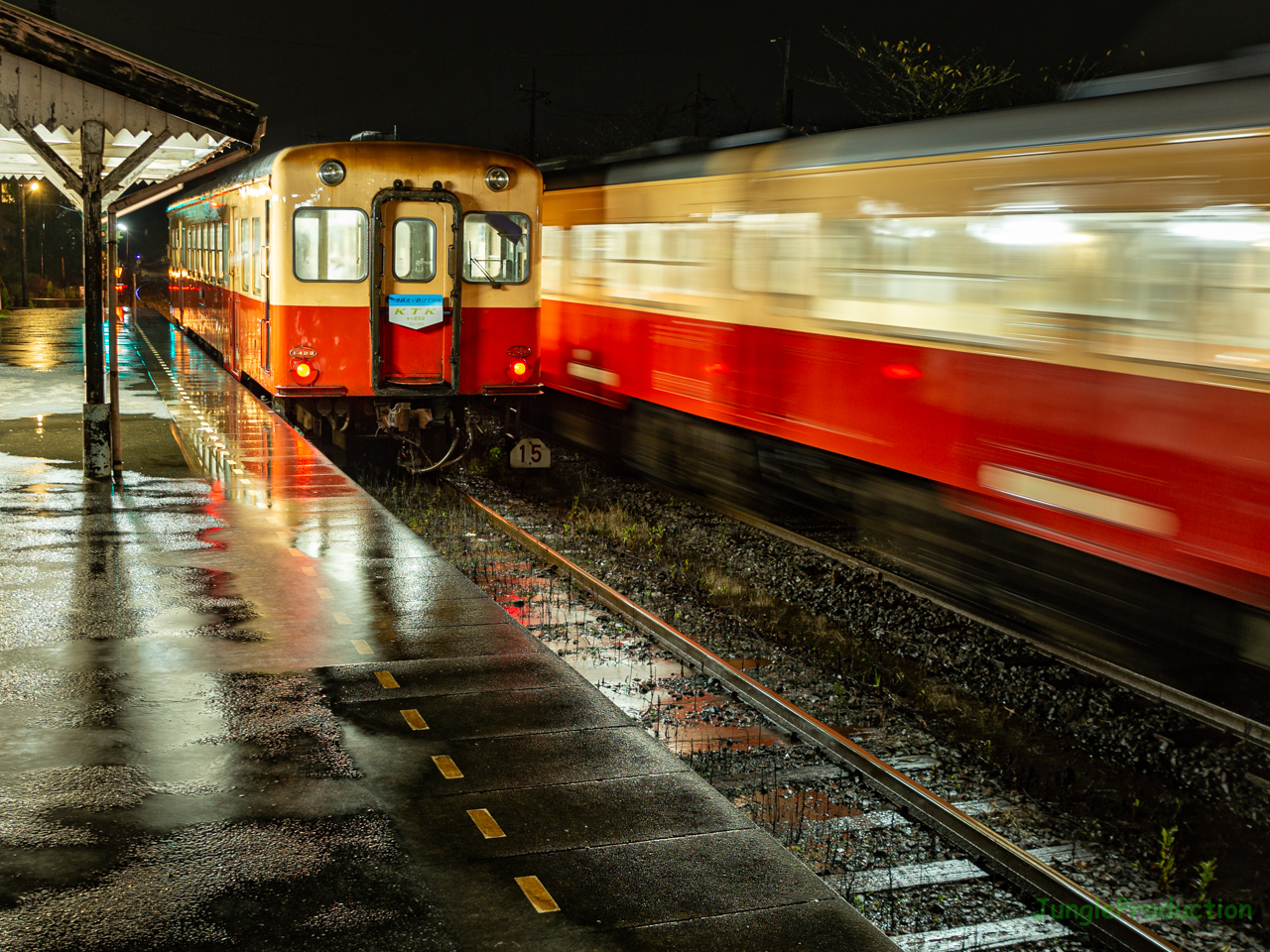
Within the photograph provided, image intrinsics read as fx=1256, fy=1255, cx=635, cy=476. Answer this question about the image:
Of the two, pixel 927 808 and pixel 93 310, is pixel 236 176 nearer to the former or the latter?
pixel 93 310

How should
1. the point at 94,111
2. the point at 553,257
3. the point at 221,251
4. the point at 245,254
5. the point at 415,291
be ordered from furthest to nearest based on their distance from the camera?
the point at 221,251
the point at 553,257
the point at 245,254
the point at 415,291
the point at 94,111

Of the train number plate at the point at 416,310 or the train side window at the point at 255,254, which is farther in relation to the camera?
the train side window at the point at 255,254

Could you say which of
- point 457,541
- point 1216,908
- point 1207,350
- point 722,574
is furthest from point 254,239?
point 1216,908

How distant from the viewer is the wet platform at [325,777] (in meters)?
4.02

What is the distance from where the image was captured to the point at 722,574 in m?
9.43

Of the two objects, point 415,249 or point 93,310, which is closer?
point 93,310

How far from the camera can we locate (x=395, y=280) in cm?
1205

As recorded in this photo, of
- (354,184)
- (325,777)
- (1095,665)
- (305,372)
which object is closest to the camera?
(325,777)

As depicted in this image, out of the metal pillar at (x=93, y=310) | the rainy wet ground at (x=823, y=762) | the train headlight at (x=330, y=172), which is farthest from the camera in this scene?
the train headlight at (x=330, y=172)

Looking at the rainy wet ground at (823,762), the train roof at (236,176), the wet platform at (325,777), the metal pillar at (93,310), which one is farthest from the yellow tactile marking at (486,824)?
the train roof at (236,176)

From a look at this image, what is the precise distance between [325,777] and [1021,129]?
207 inches

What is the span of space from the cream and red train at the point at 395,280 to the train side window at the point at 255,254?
0.8 inches

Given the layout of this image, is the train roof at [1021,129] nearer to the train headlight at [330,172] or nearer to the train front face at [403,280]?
the train front face at [403,280]

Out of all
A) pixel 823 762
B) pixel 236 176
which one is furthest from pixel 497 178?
pixel 823 762
